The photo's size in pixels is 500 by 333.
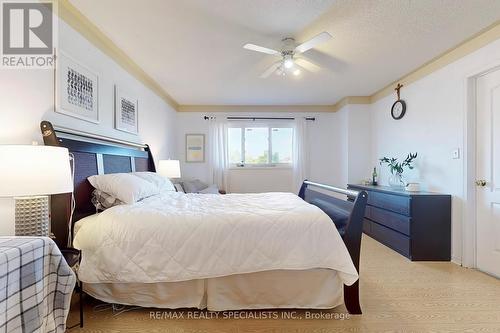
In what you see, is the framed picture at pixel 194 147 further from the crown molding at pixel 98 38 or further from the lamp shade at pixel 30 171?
the lamp shade at pixel 30 171

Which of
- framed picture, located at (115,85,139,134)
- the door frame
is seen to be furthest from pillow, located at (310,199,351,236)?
framed picture, located at (115,85,139,134)

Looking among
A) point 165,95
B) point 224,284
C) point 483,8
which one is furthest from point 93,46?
point 483,8

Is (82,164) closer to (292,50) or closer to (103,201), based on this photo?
(103,201)

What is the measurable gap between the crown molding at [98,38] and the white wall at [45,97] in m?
0.05

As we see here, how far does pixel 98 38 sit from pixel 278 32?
172 cm

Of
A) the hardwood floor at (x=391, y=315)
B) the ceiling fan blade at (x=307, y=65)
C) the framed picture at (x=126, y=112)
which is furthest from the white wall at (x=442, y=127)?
the framed picture at (x=126, y=112)

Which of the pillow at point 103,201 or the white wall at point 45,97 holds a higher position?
the white wall at point 45,97

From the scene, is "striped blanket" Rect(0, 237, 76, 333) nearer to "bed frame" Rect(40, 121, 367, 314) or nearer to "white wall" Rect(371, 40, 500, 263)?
"bed frame" Rect(40, 121, 367, 314)

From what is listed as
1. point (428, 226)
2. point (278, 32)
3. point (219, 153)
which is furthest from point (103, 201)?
point (428, 226)

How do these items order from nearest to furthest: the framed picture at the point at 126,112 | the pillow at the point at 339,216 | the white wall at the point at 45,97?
1. the white wall at the point at 45,97
2. the pillow at the point at 339,216
3. the framed picture at the point at 126,112

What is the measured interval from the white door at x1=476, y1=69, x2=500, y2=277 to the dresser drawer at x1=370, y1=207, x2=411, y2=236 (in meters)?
0.63

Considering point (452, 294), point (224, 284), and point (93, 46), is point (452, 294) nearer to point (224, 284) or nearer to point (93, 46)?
point (224, 284)

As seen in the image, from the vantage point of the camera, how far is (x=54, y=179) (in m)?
1.43

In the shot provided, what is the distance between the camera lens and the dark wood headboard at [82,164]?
179cm
